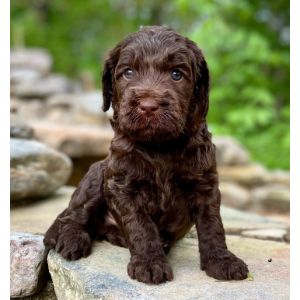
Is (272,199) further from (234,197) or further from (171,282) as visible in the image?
(171,282)

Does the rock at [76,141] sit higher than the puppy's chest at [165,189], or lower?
lower

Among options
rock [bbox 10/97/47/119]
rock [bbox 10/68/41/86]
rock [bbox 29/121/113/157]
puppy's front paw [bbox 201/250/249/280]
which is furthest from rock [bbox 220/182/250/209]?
rock [bbox 10/68/41/86]

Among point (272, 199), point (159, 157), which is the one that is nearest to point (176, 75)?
point (159, 157)

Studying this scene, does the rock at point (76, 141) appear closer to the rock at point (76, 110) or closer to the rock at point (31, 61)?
the rock at point (76, 110)

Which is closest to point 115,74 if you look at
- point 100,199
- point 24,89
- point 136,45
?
point 136,45

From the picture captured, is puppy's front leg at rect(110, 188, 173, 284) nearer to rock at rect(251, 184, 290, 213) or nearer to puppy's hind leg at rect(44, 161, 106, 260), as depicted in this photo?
puppy's hind leg at rect(44, 161, 106, 260)

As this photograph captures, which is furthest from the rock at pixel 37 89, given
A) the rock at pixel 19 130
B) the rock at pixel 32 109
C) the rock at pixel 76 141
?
the rock at pixel 19 130
